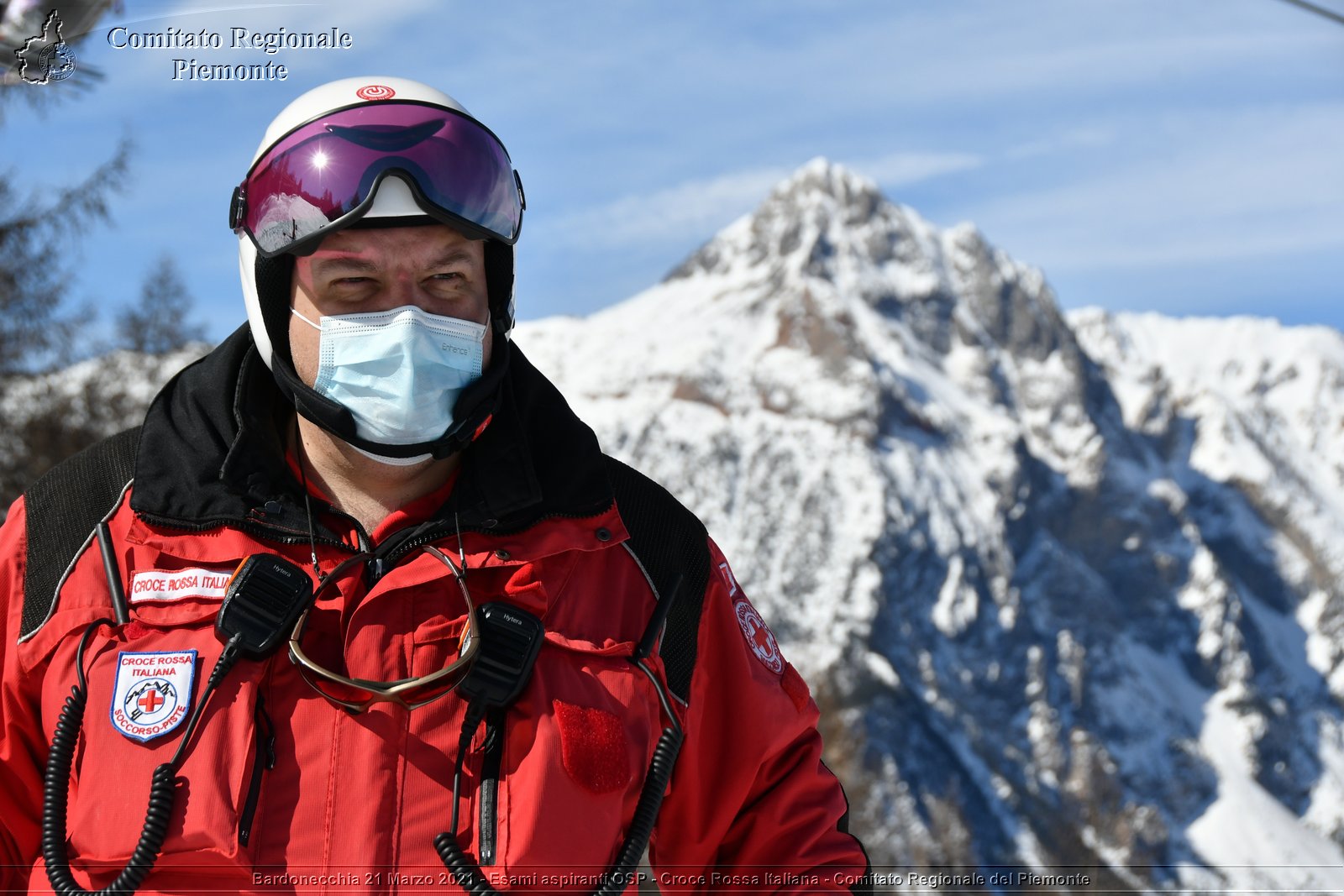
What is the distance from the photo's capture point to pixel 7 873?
10.2 ft

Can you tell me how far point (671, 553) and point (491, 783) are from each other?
74 cm

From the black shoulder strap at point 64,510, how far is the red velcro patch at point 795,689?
5.48 feet

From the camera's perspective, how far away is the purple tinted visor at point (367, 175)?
10.6ft

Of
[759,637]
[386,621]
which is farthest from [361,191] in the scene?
[759,637]

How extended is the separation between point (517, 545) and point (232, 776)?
789 millimetres

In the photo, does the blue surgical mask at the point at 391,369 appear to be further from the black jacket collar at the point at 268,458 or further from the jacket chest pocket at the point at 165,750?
the jacket chest pocket at the point at 165,750

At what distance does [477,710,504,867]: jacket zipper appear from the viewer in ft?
9.47

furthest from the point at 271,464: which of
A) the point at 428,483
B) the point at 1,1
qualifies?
the point at 1,1

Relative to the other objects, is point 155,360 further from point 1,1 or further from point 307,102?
point 307,102

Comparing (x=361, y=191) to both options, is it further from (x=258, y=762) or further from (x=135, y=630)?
(x=258, y=762)

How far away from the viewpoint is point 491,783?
9.60ft

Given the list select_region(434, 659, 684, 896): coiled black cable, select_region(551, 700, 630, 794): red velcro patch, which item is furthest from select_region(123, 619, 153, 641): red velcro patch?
select_region(551, 700, 630, 794): red velcro patch

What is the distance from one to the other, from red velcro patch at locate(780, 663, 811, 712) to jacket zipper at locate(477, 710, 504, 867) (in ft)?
2.64

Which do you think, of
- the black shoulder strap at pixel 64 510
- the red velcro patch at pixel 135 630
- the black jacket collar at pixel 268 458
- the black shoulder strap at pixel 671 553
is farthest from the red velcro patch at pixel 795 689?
the black shoulder strap at pixel 64 510
